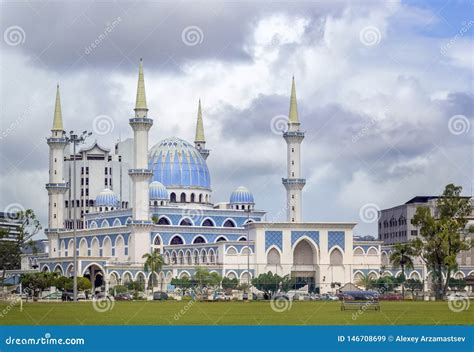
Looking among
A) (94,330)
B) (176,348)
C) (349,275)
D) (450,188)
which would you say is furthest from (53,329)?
(349,275)

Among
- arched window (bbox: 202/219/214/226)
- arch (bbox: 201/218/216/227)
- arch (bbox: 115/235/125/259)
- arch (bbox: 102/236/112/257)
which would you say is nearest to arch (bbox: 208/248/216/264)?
arch (bbox: 115/235/125/259)

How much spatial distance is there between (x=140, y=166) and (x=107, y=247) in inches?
520

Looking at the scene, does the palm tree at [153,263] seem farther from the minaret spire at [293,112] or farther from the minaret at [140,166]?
the minaret spire at [293,112]

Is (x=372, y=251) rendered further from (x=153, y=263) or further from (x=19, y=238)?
(x=19, y=238)

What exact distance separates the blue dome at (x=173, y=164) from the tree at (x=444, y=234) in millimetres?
55712

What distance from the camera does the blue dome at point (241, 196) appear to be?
122m

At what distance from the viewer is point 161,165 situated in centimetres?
11781

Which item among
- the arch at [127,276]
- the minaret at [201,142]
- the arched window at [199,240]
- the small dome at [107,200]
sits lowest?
the arch at [127,276]

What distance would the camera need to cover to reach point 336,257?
345ft

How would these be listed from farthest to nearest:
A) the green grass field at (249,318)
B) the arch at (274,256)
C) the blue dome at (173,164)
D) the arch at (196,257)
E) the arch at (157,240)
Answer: the blue dome at (173,164), the arch at (157,240), the arch at (196,257), the arch at (274,256), the green grass field at (249,318)

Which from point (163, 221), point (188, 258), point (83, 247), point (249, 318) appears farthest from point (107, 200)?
point (249, 318)

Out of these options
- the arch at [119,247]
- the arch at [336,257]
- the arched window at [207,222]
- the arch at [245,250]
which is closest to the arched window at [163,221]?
the arched window at [207,222]

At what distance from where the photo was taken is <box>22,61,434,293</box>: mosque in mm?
100688

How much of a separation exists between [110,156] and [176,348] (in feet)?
408
